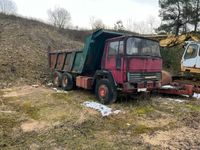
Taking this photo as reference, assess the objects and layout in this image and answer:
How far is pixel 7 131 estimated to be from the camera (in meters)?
7.50

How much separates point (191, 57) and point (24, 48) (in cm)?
1078

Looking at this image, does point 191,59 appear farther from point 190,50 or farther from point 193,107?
point 193,107

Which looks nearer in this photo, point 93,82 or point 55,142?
point 55,142

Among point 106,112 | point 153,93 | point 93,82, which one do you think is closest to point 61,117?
point 106,112

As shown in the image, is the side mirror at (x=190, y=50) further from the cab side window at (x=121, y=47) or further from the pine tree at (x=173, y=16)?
the pine tree at (x=173, y=16)

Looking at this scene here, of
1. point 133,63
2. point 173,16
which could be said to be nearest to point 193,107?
point 133,63

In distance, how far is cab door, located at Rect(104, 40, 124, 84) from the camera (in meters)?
10.6

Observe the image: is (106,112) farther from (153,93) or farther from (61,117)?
(153,93)

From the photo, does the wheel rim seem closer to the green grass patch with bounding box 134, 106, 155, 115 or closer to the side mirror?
the green grass patch with bounding box 134, 106, 155, 115

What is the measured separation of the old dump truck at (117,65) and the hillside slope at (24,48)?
4.58m

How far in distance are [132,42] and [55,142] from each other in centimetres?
511

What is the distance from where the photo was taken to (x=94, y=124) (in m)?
8.26

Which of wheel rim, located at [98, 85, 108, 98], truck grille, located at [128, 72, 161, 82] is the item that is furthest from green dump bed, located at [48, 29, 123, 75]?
truck grille, located at [128, 72, 161, 82]

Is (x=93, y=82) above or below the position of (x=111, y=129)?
above
